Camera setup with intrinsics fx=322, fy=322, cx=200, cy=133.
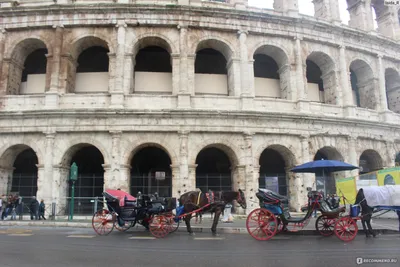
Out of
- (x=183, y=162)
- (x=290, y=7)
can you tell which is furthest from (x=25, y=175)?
(x=290, y=7)

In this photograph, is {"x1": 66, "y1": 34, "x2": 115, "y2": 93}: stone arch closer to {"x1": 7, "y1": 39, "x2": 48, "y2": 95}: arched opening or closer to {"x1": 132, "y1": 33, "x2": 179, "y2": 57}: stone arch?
{"x1": 132, "y1": 33, "x2": 179, "y2": 57}: stone arch

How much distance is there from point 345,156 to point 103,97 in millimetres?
12472

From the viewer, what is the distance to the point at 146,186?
627 inches

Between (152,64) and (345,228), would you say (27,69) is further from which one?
(345,228)

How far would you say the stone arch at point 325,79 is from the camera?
1759cm

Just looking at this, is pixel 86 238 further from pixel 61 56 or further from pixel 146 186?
pixel 61 56

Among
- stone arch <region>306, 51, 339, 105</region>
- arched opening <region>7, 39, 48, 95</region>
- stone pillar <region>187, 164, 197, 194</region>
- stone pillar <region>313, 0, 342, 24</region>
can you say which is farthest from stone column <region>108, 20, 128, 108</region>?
stone pillar <region>313, 0, 342, 24</region>

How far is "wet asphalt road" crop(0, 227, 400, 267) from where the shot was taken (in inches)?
209

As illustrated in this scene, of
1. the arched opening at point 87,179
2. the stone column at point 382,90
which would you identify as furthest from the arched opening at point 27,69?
the stone column at point 382,90

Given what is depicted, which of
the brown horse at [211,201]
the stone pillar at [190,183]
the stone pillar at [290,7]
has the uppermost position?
the stone pillar at [290,7]

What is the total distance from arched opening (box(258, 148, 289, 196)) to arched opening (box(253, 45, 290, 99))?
3195 millimetres

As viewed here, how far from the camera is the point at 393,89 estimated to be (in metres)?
20.6

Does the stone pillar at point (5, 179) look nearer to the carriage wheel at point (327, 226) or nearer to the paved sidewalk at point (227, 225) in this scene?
the paved sidewalk at point (227, 225)

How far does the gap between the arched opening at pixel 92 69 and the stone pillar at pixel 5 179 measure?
16.4ft
